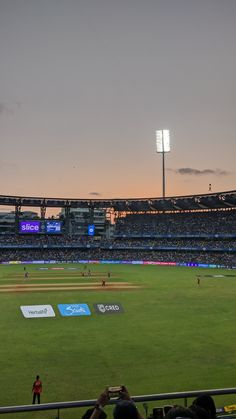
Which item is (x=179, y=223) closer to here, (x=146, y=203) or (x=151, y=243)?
(x=151, y=243)

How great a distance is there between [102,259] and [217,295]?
55139 millimetres

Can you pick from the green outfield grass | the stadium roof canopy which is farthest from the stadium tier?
the green outfield grass

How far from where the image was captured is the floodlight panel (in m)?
84.9

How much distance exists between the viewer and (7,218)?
164m

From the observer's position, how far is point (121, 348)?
21719 millimetres

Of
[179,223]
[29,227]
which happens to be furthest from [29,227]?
[179,223]

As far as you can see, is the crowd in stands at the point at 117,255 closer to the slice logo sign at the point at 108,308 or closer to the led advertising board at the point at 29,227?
the led advertising board at the point at 29,227

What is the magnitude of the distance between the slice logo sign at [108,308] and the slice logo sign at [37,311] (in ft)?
11.9

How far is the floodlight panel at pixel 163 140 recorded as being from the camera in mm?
84875

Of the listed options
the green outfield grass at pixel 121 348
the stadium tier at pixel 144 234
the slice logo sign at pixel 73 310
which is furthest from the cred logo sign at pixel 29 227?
the slice logo sign at pixel 73 310

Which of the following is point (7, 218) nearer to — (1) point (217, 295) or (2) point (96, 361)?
(1) point (217, 295)

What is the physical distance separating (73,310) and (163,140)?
59864 millimetres

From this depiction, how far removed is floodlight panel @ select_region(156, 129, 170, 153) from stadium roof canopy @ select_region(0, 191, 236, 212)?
11.2 metres

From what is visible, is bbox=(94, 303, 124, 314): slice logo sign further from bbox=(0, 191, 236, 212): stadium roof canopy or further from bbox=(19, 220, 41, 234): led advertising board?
bbox=(19, 220, 41, 234): led advertising board
